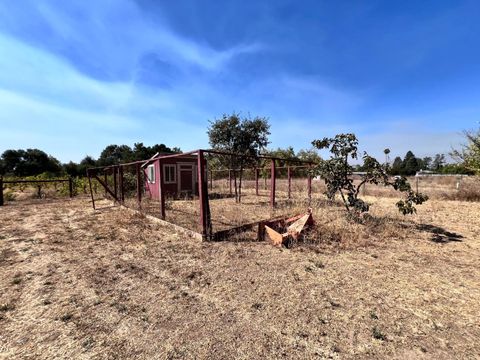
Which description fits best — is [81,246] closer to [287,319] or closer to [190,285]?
[190,285]

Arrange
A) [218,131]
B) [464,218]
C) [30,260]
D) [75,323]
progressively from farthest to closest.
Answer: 1. [218,131]
2. [464,218]
3. [30,260]
4. [75,323]

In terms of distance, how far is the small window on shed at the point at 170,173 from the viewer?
15.1 meters

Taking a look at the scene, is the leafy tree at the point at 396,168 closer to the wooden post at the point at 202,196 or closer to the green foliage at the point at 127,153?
the wooden post at the point at 202,196

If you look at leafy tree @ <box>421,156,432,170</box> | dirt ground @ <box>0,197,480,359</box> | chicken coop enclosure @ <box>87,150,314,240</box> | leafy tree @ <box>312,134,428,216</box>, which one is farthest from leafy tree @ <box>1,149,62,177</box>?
leafy tree @ <box>421,156,432,170</box>

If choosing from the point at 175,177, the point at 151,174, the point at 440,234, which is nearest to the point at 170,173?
the point at 175,177

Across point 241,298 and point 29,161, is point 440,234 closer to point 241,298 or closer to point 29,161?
point 241,298

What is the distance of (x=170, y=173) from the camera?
15281 millimetres

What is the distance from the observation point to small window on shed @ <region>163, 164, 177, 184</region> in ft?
49.4

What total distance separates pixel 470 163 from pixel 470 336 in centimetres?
979

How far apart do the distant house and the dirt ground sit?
8.81 m

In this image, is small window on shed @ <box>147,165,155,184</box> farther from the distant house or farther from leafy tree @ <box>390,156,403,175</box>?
leafy tree @ <box>390,156,403,175</box>

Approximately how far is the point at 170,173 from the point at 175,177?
1.12ft

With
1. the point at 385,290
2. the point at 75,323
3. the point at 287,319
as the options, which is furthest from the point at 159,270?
the point at 385,290

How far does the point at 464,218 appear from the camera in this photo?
8.32 metres
